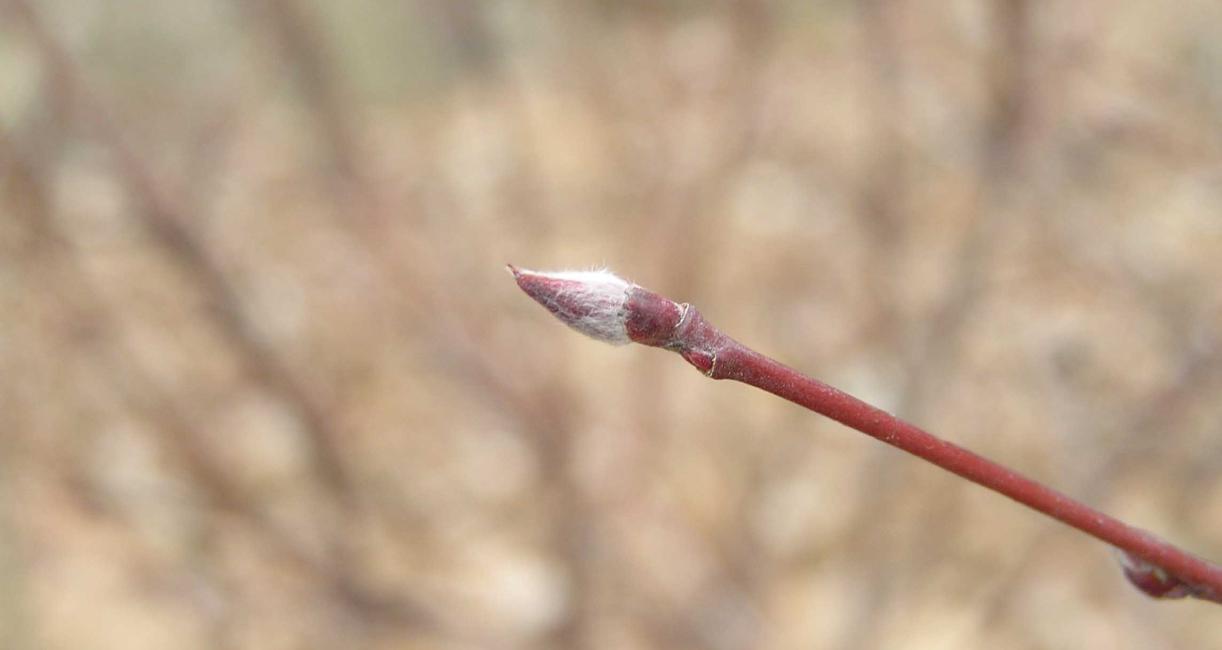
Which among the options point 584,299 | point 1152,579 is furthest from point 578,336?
point 584,299

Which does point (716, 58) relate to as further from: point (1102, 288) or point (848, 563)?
point (848, 563)

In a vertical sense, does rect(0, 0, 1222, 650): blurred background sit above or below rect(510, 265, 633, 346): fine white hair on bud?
above

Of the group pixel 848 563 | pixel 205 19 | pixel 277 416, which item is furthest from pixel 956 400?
pixel 205 19

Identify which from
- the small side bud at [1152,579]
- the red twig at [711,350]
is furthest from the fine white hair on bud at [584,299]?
the small side bud at [1152,579]

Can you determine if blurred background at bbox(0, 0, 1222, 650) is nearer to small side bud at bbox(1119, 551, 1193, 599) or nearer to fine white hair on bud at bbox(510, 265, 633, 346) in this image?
small side bud at bbox(1119, 551, 1193, 599)

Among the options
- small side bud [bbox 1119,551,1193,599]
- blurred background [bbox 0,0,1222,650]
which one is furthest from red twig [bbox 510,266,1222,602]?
blurred background [bbox 0,0,1222,650]
